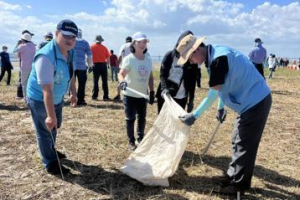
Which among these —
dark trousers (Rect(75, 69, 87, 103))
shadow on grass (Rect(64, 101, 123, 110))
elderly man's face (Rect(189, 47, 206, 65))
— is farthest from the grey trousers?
dark trousers (Rect(75, 69, 87, 103))

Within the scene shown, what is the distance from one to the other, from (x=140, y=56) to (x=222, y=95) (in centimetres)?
174

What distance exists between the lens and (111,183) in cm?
443

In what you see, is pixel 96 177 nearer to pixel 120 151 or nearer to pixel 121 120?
pixel 120 151

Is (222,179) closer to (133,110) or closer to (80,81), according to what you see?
(133,110)

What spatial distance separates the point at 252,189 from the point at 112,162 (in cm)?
194

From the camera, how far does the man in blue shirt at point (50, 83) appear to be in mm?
3975

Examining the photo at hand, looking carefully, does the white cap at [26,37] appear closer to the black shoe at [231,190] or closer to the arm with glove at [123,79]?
the arm with glove at [123,79]

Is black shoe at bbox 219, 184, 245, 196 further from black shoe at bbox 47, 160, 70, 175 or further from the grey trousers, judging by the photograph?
black shoe at bbox 47, 160, 70, 175

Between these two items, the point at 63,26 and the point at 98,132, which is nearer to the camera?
the point at 63,26

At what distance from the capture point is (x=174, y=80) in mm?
5168

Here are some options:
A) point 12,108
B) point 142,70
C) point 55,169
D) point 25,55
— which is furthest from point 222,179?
point 12,108

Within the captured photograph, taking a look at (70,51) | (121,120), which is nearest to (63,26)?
(70,51)

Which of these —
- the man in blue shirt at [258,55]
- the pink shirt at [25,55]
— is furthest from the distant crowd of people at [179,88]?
the man in blue shirt at [258,55]

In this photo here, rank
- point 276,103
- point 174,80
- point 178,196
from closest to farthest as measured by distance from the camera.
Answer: point 178,196
point 174,80
point 276,103
